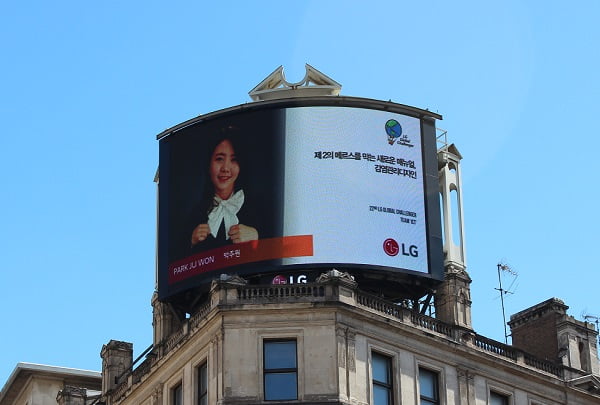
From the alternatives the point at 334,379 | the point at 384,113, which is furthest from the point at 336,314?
the point at 384,113

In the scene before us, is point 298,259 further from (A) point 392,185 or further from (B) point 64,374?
(B) point 64,374

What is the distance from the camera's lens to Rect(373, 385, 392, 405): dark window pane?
69688mm

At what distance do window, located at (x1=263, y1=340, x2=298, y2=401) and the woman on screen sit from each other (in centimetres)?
711

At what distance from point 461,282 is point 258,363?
40.7ft

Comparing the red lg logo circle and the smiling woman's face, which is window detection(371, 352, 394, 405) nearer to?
the red lg logo circle

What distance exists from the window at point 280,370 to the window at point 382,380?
3376 millimetres

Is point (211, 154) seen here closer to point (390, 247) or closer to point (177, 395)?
point (390, 247)

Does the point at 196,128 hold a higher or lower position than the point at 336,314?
higher

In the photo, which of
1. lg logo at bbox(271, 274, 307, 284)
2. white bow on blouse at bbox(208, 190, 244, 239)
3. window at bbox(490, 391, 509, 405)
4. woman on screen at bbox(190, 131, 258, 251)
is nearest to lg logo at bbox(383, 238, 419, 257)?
lg logo at bbox(271, 274, 307, 284)

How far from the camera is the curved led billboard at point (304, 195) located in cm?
7500

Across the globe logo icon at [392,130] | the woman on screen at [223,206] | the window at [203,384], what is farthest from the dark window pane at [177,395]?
the globe logo icon at [392,130]

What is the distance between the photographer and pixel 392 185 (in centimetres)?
7694

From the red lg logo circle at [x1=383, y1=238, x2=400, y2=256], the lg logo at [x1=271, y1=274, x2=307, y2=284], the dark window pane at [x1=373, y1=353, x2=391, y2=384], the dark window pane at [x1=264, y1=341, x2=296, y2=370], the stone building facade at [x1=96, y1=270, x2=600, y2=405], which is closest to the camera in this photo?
the stone building facade at [x1=96, y1=270, x2=600, y2=405]

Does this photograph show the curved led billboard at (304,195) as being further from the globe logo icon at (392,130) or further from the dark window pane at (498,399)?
the dark window pane at (498,399)
